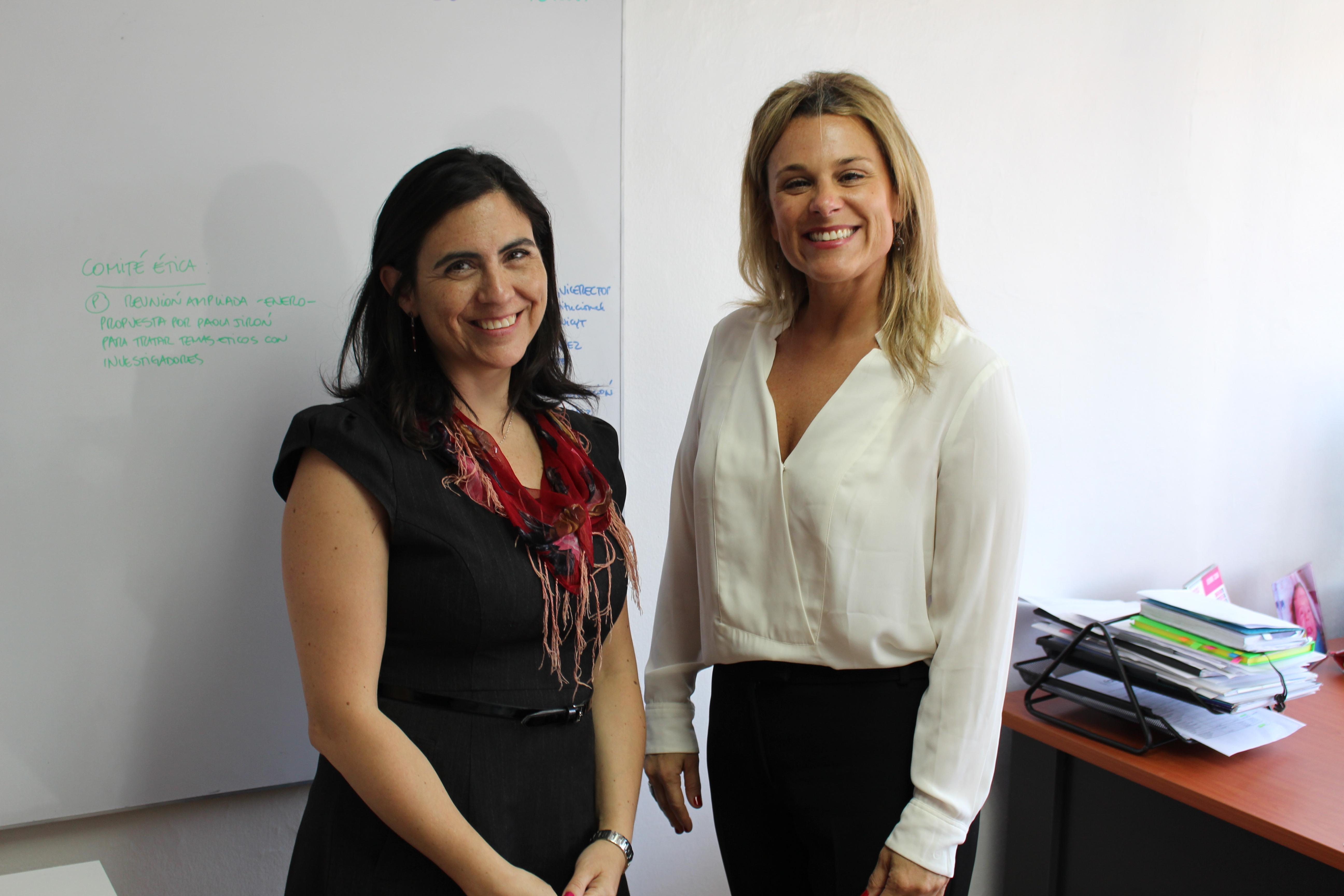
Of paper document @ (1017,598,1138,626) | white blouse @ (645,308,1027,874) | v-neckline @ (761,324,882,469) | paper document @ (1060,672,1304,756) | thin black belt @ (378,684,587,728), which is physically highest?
v-neckline @ (761,324,882,469)

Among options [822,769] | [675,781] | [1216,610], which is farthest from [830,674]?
[1216,610]

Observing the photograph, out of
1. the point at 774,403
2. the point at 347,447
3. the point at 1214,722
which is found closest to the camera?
the point at 347,447

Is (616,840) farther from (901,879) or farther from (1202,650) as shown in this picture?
(1202,650)

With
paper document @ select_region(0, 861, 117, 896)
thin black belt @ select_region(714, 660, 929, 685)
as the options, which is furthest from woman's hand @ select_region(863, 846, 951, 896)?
paper document @ select_region(0, 861, 117, 896)

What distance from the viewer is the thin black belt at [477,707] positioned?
3.66ft

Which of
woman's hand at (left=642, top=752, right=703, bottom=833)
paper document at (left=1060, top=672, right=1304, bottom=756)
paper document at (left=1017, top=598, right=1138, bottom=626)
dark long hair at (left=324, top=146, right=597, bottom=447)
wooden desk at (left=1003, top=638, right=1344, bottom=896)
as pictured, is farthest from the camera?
paper document at (left=1017, top=598, right=1138, bottom=626)

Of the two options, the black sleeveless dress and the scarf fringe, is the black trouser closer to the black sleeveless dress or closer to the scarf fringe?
the black sleeveless dress

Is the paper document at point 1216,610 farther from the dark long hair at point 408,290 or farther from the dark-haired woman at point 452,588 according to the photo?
the dark long hair at point 408,290

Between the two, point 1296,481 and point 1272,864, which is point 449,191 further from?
point 1296,481

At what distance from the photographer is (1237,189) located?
8.10 ft

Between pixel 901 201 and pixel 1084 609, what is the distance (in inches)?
50.7

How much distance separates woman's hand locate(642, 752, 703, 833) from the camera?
4.38 ft

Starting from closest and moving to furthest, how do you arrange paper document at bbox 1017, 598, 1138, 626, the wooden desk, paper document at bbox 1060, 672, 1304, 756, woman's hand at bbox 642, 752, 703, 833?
woman's hand at bbox 642, 752, 703, 833 → the wooden desk → paper document at bbox 1060, 672, 1304, 756 → paper document at bbox 1017, 598, 1138, 626

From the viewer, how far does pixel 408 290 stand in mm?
1179
